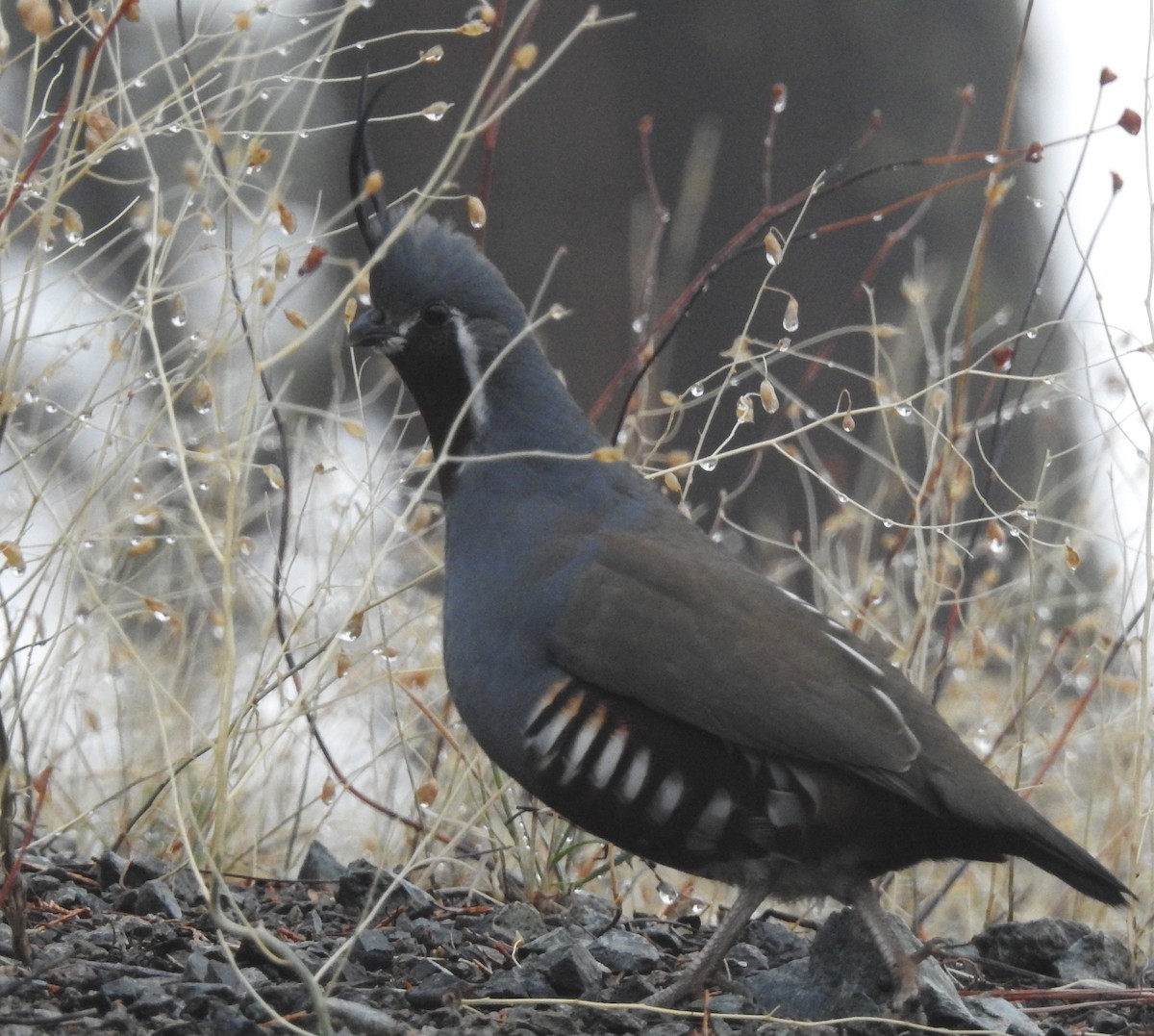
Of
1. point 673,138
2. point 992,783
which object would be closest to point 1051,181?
point 673,138

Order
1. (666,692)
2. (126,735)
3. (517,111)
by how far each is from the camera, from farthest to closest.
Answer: (517,111), (126,735), (666,692)

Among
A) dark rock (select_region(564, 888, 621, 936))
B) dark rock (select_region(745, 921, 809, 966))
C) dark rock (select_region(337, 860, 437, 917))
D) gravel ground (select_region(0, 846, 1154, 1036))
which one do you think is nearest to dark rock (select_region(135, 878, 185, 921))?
gravel ground (select_region(0, 846, 1154, 1036))

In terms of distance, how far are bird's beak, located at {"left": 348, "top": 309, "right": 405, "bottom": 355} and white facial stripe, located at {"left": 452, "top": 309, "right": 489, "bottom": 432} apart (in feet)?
0.47

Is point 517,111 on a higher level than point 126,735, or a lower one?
higher

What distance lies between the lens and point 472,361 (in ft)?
13.0

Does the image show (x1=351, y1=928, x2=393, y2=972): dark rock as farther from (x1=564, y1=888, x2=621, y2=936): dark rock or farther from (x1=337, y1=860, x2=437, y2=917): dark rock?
(x1=564, y1=888, x2=621, y2=936): dark rock

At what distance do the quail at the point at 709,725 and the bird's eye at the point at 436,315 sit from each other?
34 cm

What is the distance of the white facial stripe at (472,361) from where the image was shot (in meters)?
3.94

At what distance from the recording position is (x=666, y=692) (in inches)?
132

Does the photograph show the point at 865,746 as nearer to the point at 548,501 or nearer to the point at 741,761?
the point at 741,761

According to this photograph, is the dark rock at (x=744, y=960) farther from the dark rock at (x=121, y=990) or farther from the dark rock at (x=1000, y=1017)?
the dark rock at (x=121, y=990)

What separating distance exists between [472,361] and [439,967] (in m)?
1.45

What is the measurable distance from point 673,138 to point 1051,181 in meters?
3.37

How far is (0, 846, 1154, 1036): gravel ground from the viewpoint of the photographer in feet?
9.54
